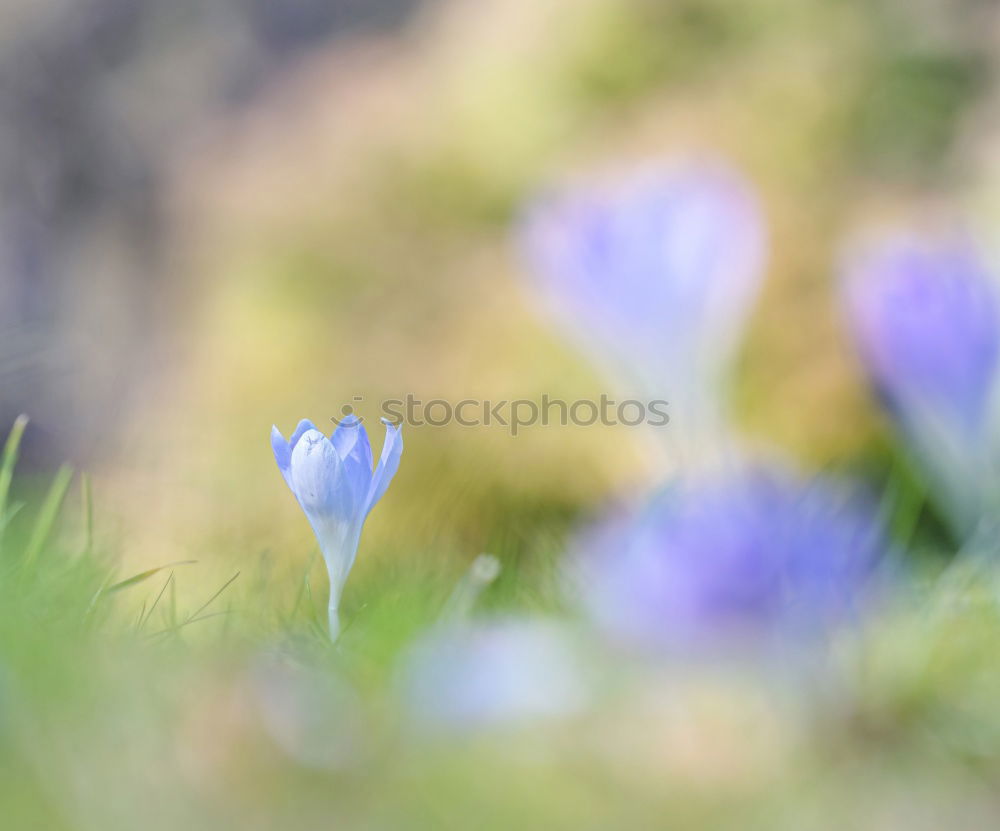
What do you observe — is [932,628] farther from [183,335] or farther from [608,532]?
[183,335]

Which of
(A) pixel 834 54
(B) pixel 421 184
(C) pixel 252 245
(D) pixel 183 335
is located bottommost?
(D) pixel 183 335

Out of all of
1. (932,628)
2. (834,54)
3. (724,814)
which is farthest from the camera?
(834,54)

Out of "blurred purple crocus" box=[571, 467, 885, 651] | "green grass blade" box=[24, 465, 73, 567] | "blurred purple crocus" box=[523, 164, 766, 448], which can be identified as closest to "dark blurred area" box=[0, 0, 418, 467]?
"blurred purple crocus" box=[523, 164, 766, 448]

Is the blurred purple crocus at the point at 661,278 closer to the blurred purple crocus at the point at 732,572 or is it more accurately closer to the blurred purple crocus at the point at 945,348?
the blurred purple crocus at the point at 945,348

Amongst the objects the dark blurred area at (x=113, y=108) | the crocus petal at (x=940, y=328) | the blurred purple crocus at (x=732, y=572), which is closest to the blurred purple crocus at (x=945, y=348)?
the crocus petal at (x=940, y=328)

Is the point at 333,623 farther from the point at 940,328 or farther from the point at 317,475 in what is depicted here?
the point at 940,328

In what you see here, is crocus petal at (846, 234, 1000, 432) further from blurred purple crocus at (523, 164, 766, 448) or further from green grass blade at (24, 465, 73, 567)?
green grass blade at (24, 465, 73, 567)

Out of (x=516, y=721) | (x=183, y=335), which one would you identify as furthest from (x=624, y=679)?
(x=183, y=335)

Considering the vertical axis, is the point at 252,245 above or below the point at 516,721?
below

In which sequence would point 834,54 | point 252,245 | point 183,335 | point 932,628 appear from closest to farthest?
1. point 932,628
2. point 834,54
3. point 252,245
4. point 183,335
